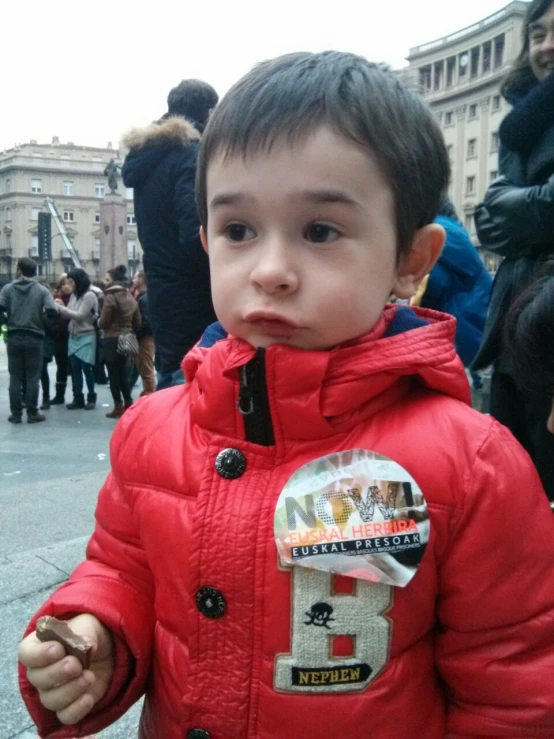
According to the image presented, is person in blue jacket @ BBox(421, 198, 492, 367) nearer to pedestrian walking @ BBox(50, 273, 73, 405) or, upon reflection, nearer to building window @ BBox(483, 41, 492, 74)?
pedestrian walking @ BBox(50, 273, 73, 405)

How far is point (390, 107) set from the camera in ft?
3.29

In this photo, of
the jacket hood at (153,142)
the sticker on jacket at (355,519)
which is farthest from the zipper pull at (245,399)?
the jacket hood at (153,142)

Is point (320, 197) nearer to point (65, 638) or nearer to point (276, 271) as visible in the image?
point (276, 271)

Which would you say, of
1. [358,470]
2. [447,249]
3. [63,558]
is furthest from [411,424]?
[63,558]

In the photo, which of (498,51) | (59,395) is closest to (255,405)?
(59,395)

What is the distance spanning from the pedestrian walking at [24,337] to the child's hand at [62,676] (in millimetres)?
6360

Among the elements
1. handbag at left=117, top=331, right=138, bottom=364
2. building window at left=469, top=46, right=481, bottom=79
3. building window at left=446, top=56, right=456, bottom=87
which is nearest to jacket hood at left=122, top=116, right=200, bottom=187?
handbag at left=117, top=331, right=138, bottom=364

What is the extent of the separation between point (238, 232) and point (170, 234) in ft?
6.29

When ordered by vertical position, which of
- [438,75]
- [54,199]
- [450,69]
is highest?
[450,69]

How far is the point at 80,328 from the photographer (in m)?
7.95

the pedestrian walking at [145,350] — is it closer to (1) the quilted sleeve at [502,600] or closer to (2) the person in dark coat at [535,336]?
(2) the person in dark coat at [535,336]

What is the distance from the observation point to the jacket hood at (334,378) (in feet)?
3.25

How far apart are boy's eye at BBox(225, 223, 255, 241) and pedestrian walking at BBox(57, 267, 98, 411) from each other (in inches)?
279

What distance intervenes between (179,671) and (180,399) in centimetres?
43
